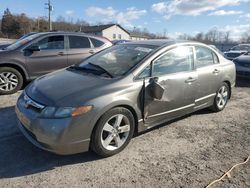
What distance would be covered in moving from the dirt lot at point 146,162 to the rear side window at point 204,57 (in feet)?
4.01

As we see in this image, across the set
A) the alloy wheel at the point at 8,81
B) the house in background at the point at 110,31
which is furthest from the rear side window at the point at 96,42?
the house in background at the point at 110,31

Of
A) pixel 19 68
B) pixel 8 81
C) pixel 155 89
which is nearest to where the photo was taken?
pixel 155 89

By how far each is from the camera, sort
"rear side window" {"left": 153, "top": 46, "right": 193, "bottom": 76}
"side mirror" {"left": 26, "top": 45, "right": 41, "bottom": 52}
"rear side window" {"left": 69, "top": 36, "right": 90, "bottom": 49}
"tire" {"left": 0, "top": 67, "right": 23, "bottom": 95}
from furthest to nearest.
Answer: "rear side window" {"left": 69, "top": 36, "right": 90, "bottom": 49} < "side mirror" {"left": 26, "top": 45, "right": 41, "bottom": 52} < "tire" {"left": 0, "top": 67, "right": 23, "bottom": 95} < "rear side window" {"left": 153, "top": 46, "right": 193, "bottom": 76}

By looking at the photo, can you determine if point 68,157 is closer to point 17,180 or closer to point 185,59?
point 17,180

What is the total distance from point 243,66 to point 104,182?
8.42m

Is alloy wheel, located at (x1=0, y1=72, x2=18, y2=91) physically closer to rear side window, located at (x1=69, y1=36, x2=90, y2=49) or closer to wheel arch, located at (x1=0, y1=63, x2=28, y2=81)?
wheel arch, located at (x1=0, y1=63, x2=28, y2=81)

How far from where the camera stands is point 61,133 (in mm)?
3174

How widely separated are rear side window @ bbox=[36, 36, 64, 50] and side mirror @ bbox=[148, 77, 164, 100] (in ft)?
13.5

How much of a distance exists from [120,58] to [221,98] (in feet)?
8.77

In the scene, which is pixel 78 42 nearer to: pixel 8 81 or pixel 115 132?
pixel 8 81

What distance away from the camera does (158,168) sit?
3.42 m

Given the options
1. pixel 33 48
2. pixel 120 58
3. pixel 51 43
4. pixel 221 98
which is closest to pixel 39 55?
pixel 33 48

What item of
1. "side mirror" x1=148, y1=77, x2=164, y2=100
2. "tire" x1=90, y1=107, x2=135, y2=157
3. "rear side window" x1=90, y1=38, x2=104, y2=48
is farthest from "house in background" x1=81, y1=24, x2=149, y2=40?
"tire" x1=90, y1=107, x2=135, y2=157

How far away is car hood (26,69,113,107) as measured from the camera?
131 inches
